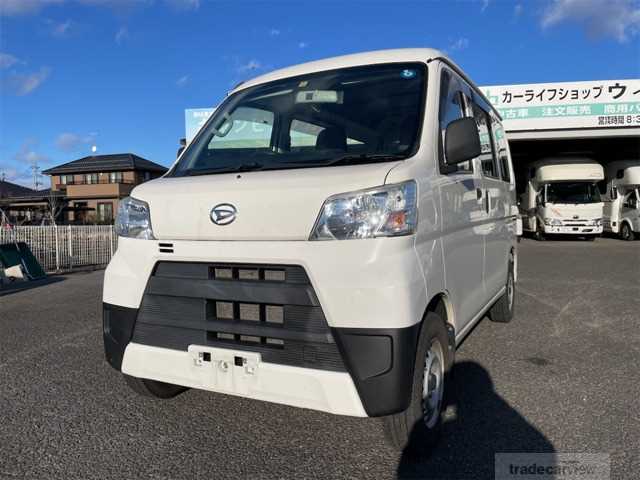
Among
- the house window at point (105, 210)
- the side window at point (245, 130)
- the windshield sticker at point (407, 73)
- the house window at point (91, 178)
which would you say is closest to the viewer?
the windshield sticker at point (407, 73)

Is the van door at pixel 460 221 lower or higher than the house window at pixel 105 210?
lower

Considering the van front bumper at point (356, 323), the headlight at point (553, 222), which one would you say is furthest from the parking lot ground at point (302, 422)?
the headlight at point (553, 222)

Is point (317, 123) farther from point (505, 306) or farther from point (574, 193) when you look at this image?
point (574, 193)

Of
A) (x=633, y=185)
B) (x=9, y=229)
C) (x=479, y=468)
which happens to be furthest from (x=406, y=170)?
(x=633, y=185)

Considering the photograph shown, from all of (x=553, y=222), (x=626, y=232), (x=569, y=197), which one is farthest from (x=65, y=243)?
(x=626, y=232)

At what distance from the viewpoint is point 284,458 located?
95.8 inches

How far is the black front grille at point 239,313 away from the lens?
2.12 metres

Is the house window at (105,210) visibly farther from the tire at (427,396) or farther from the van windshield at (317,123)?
the tire at (427,396)

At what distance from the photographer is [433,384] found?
8.26 feet

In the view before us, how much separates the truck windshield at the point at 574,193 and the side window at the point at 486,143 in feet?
50.6

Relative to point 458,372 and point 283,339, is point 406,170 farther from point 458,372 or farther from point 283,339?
point 458,372

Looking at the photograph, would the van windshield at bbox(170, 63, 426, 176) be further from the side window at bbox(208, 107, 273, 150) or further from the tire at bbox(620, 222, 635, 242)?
the tire at bbox(620, 222, 635, 242)

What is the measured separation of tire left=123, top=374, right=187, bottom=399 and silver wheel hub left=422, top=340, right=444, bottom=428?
63.8 inches

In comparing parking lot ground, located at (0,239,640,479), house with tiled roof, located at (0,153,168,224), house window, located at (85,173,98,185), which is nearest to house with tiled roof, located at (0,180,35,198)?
house with tiled roof, located at (0,153,168,224)
